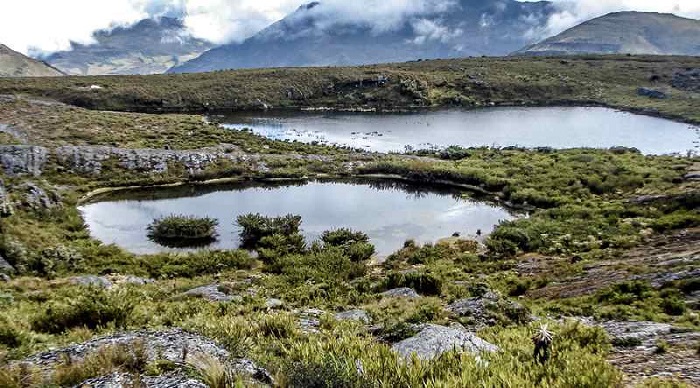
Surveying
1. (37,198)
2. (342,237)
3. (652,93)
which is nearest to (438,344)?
(342,237)

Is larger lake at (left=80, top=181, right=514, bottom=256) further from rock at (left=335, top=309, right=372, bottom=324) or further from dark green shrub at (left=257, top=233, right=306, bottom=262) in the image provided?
rock at (left=335, top=309, right=372, bottom=324)

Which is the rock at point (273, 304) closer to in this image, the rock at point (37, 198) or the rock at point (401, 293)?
the rock at point (401, 293)

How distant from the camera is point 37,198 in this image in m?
30.5

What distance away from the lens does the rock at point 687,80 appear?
371 ft

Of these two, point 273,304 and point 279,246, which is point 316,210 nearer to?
point 279,246

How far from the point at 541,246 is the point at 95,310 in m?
22.4

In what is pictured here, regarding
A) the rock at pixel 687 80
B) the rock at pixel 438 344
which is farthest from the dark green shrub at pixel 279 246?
the rock at pixel 687 80

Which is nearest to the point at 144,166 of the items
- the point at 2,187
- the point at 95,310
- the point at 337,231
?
the point at 2,187

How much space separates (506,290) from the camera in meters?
20.4

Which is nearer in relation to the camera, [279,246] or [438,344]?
[438,344]

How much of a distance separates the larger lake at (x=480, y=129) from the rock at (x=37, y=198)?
36.0 metres

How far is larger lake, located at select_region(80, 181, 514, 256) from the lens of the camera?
31.1 metres

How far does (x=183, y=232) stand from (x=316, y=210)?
32.1 feet

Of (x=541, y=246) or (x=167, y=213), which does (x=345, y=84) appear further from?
(x=541, y=246)
